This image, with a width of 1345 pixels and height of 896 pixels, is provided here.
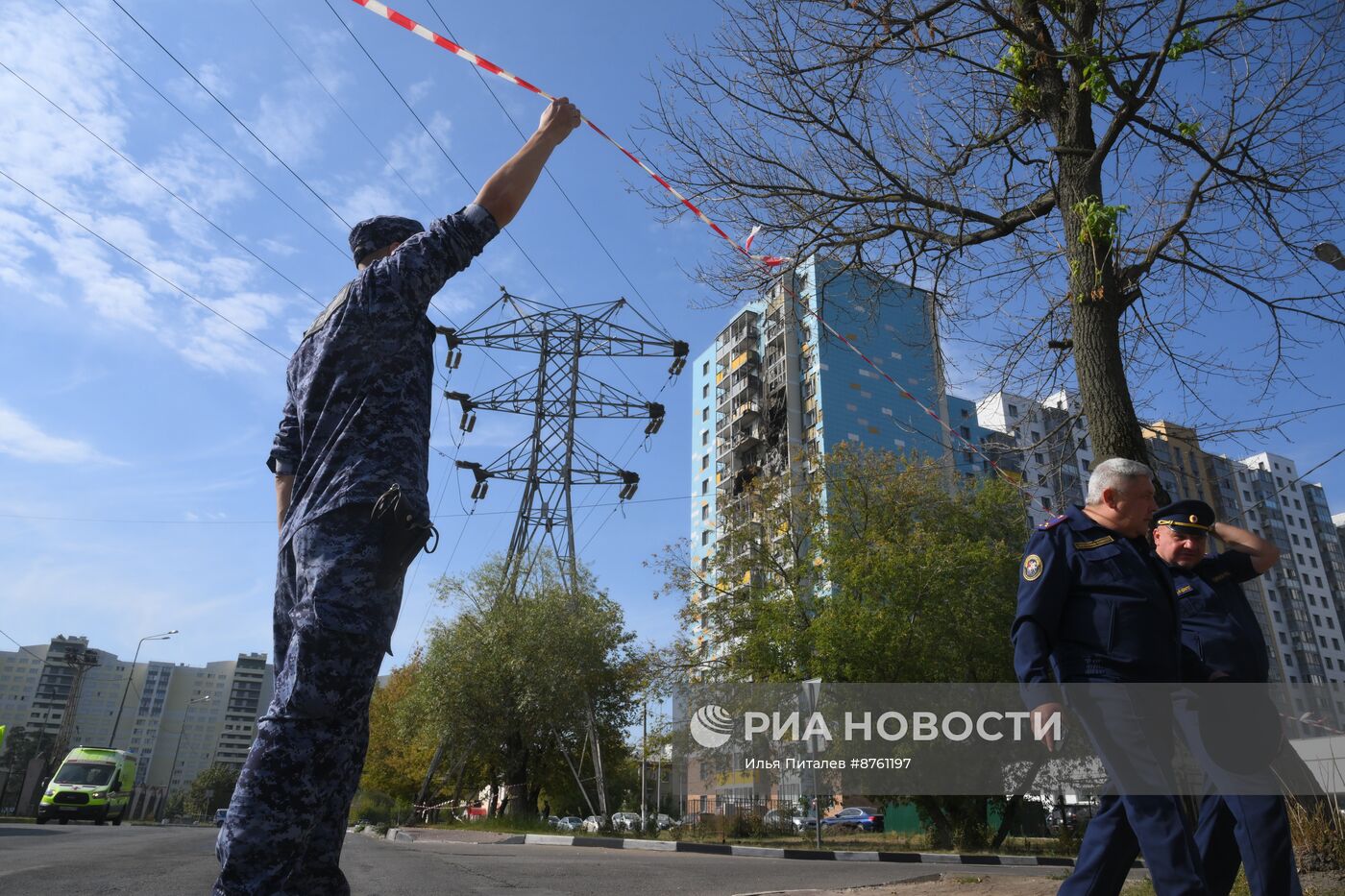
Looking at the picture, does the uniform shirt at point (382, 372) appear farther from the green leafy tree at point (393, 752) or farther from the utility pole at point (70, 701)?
the utility pole at point (70, 701)

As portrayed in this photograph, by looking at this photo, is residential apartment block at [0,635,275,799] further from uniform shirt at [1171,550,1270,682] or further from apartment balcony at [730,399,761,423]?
uniform shirt at [1171,550,1270,682]

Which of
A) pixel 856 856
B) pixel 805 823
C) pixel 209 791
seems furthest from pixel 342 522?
pixel 209 791

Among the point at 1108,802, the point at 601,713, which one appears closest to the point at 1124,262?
the point at 1108,802

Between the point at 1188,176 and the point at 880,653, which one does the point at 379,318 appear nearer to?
the point at 1188,176

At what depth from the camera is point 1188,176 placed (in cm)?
716

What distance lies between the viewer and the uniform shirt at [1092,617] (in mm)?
2902

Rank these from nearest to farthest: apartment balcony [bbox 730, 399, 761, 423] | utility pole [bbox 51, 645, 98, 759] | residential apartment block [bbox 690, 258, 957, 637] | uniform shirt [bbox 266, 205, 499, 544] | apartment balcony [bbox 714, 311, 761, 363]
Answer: uniform shirt [bbox 266, 205, 499, 544]
utility pole [bbox 51, 645, 98, 759]
residential apartment block [bbox 690, 258, 957, 637]
apartment balcony [bbox 730, 399, 761, 423]
apartment balcony [bbox 714, 311, 761, 363]

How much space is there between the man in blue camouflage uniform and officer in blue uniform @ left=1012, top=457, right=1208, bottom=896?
2180 millimetres

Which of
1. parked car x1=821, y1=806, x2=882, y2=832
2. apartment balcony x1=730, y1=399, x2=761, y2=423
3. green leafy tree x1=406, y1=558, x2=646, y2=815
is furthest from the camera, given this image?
apartment balcony x1=730, y1=399, x2=761, y2=423

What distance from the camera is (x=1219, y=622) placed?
363 cm

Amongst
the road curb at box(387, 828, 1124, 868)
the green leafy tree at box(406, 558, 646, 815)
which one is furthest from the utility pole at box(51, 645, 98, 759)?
the road curb at box(387, 828, 1124, 868)

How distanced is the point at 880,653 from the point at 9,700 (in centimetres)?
14755

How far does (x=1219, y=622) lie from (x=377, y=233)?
363 centimetres

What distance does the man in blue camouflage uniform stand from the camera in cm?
166
